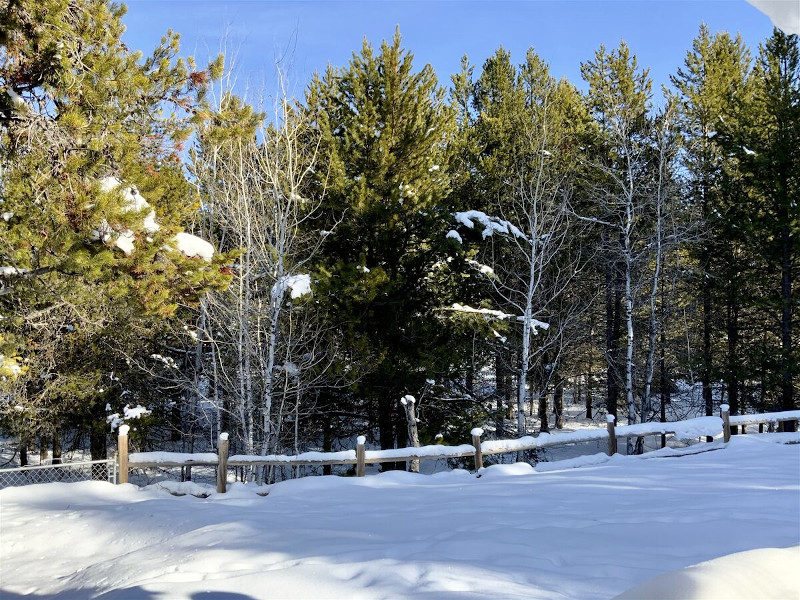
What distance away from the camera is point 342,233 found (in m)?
13.5

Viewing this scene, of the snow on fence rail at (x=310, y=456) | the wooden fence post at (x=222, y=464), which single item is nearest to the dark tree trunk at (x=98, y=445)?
the snow on fence rail at (x=310, y=456)

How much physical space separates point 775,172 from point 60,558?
18.6m

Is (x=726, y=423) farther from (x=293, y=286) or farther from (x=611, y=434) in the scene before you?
(x=293, y=286)

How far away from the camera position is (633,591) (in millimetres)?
1557

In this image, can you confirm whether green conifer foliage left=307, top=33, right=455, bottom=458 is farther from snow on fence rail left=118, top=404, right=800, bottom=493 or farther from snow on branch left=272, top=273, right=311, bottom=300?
snow on fence rail left=118, top=404, right=800, bottom=493

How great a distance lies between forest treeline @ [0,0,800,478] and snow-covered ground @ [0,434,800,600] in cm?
303

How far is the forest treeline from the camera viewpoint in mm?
7730

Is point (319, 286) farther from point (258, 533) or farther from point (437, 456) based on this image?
point (258, 533)

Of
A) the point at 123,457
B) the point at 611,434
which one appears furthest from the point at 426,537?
the point at 611,434

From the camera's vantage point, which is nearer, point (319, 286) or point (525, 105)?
point (319, 286)

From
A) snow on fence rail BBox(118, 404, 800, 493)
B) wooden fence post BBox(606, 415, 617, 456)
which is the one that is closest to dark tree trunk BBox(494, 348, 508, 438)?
wooden fence post BBox(606, 415, 617, 456)

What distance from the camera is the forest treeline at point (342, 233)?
7730 mm

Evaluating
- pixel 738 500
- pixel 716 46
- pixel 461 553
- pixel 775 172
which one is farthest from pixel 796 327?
pixel 461 553

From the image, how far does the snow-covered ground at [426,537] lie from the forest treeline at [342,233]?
3033 millimetres
